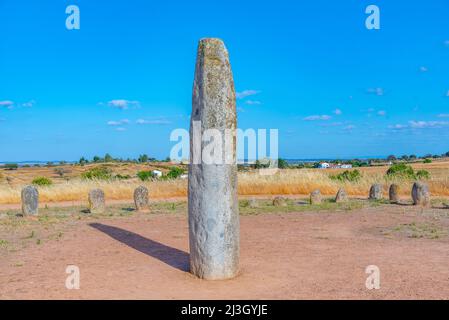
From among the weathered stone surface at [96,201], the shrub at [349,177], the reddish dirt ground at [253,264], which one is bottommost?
the reddish dirt ground at [253,264]

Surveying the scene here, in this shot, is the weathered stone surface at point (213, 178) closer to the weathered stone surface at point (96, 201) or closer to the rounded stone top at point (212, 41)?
the rounded stone top at point (212, 41)

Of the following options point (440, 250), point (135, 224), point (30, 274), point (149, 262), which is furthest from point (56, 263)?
point (440, 250)

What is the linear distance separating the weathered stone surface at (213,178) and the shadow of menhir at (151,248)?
89 centimetres

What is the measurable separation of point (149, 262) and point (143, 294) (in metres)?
2.26

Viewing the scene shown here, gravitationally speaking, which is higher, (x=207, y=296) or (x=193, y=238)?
(x=193, y=238)

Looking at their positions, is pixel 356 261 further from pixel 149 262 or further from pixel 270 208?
pixel 270 208

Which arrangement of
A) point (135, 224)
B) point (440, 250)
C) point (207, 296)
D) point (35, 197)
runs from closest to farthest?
point (207, 296), point (440, 250), point (135, 224), point (35, 197)

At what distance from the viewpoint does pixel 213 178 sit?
25.6 feet

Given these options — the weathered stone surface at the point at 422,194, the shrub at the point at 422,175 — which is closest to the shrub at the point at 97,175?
the weathered stone surface at the point at 422,194

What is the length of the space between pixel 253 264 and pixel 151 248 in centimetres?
278

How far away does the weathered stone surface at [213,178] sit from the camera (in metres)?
7.81

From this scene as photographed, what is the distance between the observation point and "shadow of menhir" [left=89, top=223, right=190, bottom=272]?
9272mm

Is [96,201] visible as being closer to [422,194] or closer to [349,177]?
[422,194]

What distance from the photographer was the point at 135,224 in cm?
1465
